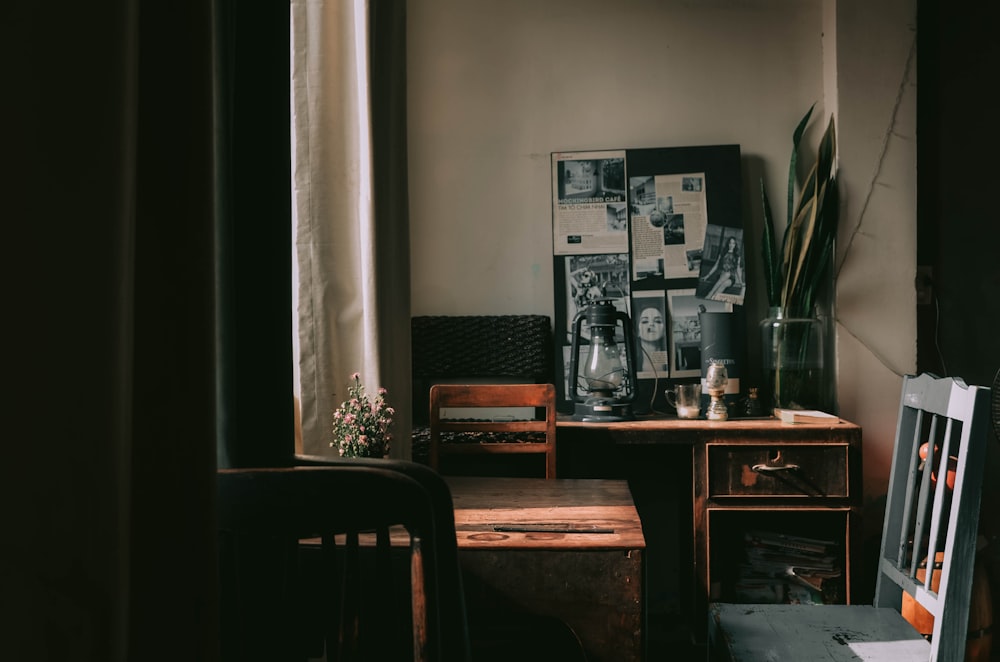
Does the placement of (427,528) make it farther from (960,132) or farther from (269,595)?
(960,132)

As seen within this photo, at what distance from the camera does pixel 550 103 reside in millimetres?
2916

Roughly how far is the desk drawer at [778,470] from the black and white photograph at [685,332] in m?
0.52

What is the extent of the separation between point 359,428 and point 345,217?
555 millimetres

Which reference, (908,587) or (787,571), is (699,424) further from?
(908,587)

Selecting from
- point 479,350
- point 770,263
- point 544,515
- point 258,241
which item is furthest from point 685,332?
point 258,241

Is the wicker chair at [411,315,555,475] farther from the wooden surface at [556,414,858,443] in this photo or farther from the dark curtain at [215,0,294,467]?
the dark curtain at [215,0,294,467]

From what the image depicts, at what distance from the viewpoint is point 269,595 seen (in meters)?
0.62

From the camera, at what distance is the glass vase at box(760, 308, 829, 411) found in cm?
260

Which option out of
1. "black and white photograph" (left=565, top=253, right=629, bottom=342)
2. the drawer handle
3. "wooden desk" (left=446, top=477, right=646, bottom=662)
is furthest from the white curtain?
the drawer handle

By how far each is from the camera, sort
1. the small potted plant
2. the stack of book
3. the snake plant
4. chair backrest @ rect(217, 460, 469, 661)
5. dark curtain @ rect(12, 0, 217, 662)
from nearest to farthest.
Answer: dark curtain @ rect(12, 0, 217, 662), chair backrest @ rect(217, 460, 469, 661), the small potted plant, the stack of book, the snake plant

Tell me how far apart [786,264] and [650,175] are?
607 millimetres

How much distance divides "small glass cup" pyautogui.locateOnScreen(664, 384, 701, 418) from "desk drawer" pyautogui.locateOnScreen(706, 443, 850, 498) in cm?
23

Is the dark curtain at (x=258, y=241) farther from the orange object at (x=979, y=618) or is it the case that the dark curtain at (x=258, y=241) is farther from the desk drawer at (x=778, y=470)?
the orange object at (x=979, y=618)

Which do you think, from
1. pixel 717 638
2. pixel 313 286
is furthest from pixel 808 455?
pixel 313 286
